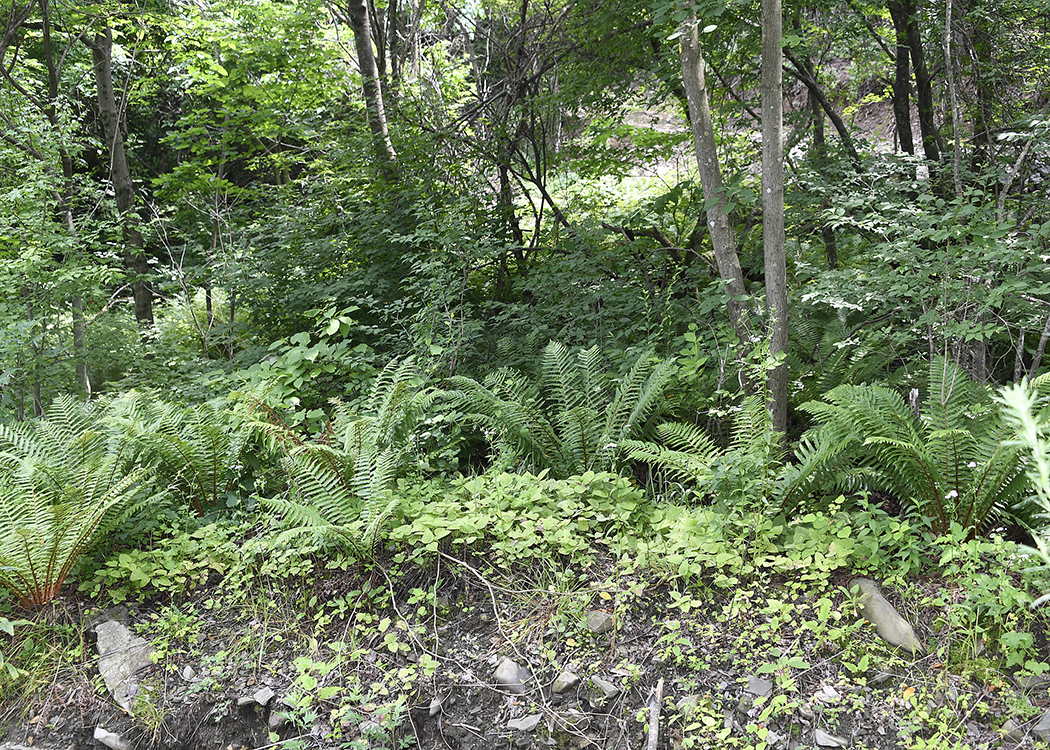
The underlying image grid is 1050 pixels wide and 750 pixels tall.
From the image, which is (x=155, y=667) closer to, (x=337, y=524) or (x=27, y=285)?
(x=337, y=524)

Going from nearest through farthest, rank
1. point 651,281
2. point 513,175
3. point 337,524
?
1. point 337,524
2. point 651,281
3. point 513,175

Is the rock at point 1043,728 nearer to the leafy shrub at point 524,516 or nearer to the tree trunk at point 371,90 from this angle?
the leafy shrub at point 524,516

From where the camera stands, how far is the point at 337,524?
3080mm

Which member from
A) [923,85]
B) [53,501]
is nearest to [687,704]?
[53,501]

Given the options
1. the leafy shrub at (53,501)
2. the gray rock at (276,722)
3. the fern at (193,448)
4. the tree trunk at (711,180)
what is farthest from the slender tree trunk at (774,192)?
the leafy shrub at (53,501)

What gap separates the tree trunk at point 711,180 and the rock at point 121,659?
330 centimetres

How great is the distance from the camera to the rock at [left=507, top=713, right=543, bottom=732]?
2.40 metres

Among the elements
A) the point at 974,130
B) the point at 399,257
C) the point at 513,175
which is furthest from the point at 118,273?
the point at 974,130

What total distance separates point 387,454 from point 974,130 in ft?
16.6

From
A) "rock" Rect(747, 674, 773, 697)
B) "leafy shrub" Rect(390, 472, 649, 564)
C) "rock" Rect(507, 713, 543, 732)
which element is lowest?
"rock" Rect(747, 674, 773, 697)

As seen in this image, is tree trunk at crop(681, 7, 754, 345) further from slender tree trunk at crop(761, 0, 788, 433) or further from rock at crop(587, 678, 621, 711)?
rock at crop(587, 678, 621, 711)

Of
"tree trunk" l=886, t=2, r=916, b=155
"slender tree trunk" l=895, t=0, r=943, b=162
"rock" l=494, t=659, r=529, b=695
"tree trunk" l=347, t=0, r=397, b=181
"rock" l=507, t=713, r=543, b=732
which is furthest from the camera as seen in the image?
"tree trunk" l=347, t=0, r=397, b=181

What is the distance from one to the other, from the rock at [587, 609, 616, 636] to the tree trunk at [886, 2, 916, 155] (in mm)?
4781

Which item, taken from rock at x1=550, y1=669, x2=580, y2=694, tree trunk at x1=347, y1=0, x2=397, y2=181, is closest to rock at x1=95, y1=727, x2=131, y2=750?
rock at x1=550, y1=669, x2=580, y2=694
